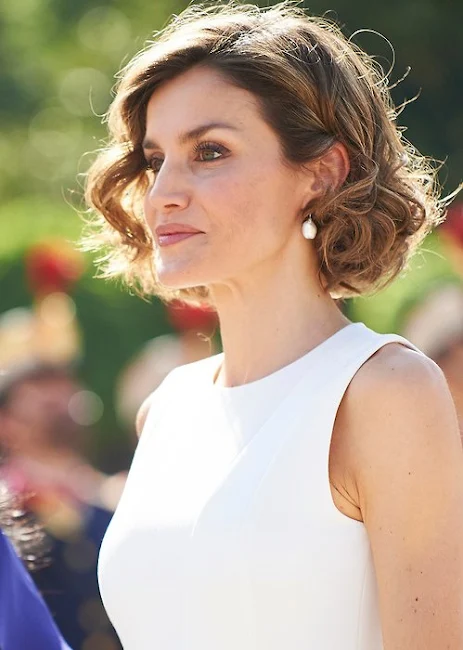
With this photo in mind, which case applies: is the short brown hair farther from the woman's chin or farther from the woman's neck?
the woman's chin

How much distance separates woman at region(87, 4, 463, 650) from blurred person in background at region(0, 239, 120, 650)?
3.92 ft

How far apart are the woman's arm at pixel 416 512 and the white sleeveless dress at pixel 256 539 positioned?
8 cm

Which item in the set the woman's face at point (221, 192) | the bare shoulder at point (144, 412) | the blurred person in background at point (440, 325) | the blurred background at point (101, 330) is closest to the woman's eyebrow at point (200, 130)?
the woman's face at point (221, 192)

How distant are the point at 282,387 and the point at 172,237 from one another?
0.34 m

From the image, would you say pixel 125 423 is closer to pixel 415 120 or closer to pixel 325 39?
pixel 415 120

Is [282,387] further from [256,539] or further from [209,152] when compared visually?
[209,152]

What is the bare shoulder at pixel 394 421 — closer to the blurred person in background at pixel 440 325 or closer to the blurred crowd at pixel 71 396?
the blurred crowd at pixel 71 396

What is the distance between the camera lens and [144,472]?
2.42 meters

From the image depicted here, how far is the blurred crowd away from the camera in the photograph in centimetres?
365

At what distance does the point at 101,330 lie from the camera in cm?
489

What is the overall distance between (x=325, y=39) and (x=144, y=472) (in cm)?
89

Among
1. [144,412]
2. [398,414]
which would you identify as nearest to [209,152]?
[398,414]

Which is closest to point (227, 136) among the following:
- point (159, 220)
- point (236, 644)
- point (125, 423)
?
point (159, 220)

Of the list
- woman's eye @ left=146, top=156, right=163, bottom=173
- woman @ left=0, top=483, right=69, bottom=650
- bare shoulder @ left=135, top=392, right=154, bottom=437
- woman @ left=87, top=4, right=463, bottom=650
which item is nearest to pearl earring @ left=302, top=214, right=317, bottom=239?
woman @ left=87, top=4, right=463, bottom=650
